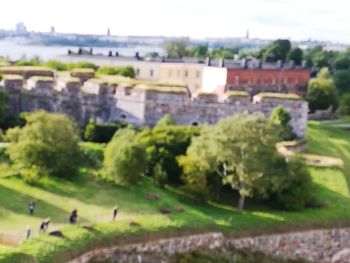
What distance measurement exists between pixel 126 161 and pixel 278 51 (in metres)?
53.7

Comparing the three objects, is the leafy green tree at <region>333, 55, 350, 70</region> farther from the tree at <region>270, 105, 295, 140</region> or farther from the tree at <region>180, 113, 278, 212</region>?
the tree at <region>180, 113, 278, 212</region>

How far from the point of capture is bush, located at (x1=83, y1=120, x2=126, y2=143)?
122 feet

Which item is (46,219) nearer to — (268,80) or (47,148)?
(47,148)

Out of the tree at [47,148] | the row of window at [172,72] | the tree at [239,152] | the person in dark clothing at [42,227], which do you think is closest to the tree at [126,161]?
the tree at [47,148]

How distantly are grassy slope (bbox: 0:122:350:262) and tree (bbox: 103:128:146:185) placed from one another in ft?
1.61

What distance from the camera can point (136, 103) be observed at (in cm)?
3962

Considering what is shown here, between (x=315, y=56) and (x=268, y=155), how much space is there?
→ 64214 mm

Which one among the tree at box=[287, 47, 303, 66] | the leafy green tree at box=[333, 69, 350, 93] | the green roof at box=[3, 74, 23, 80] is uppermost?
the green roof at box=[3, 74, 23, 80]

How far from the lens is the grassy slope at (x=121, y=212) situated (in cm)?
2517

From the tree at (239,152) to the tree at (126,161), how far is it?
1.92m

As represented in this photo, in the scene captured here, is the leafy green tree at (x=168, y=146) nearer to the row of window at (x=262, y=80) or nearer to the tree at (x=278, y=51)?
the row of window at (x=262, y=80)

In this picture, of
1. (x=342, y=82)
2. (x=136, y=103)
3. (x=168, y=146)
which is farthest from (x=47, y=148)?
(x=342, y=82)

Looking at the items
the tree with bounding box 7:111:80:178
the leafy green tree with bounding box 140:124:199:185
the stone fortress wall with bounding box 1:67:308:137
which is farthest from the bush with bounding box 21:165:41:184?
the stone fortress wall with bounding box 1:67:308:137

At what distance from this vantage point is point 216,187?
31.7m
